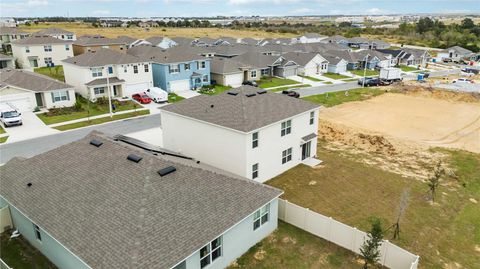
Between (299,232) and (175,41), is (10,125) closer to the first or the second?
(299,232)

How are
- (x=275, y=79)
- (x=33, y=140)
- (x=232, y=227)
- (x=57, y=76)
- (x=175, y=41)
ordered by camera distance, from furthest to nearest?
(x=175, y=41)
(x=275, y=79)
(x=57, y=76)
(x=33, y=140)
(x=232, y=227)

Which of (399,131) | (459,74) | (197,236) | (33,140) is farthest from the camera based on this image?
(459,74)

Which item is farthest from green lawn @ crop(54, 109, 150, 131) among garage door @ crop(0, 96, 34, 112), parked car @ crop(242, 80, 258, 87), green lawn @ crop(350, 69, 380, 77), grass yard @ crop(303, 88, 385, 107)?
green lawn @ crop(350, 69, 380, 77)

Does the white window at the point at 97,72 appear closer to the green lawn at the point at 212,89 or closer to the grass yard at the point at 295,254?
the green lawn at the point at 212,89

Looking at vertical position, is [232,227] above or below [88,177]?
below

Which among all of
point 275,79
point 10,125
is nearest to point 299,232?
point 10,125

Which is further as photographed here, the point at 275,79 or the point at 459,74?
the point at 459,74

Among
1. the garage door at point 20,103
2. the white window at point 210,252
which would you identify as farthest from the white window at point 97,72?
the white window at point 210,252

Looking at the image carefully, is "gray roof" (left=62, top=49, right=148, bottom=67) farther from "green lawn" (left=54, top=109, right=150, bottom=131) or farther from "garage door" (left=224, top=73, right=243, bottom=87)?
"garage door" (left=224, top=73, right=243, bottom=87)
